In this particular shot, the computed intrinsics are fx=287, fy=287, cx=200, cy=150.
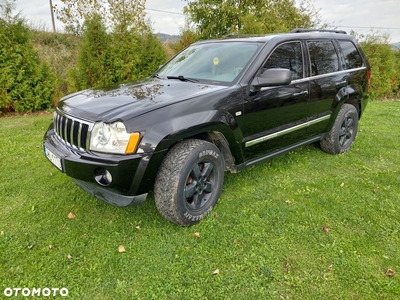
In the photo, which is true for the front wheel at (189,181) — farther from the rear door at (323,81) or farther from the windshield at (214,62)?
the rear door at (323,81)

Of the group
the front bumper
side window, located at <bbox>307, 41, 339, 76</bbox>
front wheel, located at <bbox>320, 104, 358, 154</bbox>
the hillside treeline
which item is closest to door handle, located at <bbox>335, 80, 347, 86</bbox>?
side window, located at <bbox>307, 41, 339, 76</bbox>

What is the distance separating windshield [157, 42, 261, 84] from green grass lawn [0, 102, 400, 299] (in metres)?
1.30

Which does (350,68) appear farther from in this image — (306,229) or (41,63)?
(41,63)

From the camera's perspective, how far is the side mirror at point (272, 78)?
2740 millimetres

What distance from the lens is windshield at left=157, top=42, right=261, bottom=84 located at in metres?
3.04

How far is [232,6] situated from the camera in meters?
9.41

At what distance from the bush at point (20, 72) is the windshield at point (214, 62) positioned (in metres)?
5.38

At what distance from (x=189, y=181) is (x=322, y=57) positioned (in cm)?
252

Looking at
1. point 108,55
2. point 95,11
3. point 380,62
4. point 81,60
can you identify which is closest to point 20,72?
point 81,60

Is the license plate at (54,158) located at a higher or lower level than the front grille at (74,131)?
lower

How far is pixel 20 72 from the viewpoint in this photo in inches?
285

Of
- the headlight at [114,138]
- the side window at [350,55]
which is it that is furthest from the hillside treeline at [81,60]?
the headlight at [114,138]

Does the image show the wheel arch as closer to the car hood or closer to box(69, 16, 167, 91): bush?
the car hood

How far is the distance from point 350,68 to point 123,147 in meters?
3.60
